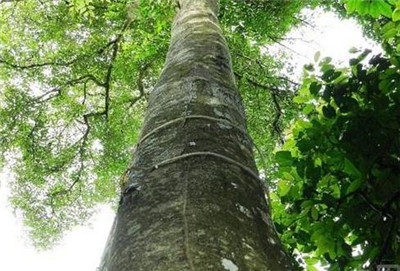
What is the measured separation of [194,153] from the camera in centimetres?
202

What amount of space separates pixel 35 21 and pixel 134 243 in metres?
11.1

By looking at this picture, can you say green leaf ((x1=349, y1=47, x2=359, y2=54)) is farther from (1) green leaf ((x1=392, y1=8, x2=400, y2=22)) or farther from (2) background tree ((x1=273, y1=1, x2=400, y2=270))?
(1) green leaf ((x1=392, y1=8, x2=400, y2=22))

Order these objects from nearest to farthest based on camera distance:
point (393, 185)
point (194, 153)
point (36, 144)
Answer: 1. point (194, 153)
2. point (393, 185)
3. point (36, 144)

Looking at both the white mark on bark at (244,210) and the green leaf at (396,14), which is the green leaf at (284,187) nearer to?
the white mark on bark at (244,210)

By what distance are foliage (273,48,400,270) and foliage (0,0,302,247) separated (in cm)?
728

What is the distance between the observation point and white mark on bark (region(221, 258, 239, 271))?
1409 mm

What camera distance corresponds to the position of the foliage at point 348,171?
91.0 inches

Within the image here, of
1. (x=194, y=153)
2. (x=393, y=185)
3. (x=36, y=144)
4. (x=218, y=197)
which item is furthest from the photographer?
(x=36, y=144)

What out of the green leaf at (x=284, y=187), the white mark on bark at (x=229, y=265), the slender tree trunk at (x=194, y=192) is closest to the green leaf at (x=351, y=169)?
the slender tree trunk at (x=194, y=192)

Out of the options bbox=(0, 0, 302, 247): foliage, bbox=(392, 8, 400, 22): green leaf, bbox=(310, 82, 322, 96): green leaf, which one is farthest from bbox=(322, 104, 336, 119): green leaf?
bbox=(0, 0, 302, 247): foliage

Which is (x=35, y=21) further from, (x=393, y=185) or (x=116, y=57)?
(x=393, y=185)

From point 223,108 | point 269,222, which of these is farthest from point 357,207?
point 223,108

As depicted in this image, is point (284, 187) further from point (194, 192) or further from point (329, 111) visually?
point (194, 192)

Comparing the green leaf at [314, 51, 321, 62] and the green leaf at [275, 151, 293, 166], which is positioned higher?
the green leaf at [314, 51, 321, 62]
